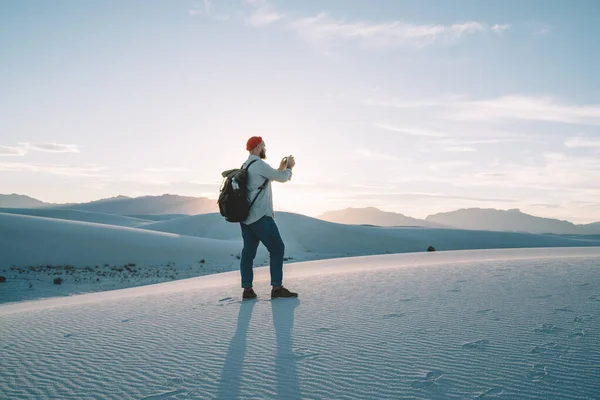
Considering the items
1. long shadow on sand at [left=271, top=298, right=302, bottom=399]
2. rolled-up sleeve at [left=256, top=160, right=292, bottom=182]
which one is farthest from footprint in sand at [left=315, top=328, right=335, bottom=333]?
rolled-up sleeve at [left=256, top=160, right=292, bottom=182]

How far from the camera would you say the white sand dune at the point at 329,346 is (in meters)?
2.56

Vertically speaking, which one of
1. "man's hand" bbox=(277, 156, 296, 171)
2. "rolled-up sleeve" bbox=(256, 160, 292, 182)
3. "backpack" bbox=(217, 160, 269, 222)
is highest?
"man's hand" bbox=(277, 156, 296, 171)

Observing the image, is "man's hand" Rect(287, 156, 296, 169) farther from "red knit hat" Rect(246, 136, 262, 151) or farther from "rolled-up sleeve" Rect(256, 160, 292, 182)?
"red knit hat" Rect(246, 136, 262, 151)

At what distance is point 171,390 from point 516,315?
294 centimetres

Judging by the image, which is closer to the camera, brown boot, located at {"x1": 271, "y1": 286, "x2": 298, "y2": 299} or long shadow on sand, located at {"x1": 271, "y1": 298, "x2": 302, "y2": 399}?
long shadow on sand, located at {"x1": 271, "y1": 298, "x2": 302, "y2": 399}

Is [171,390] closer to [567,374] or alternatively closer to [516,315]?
[567,374]

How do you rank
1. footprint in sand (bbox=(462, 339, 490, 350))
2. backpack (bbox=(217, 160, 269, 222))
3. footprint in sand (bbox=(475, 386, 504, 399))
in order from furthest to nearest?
1. backpack (bbox=(217, 160, 269, 222))
2. footprint in sand (bbox=(462, 339, 490, 350))
3. footprint in sand (bbox=(475, 386, 504, 399))

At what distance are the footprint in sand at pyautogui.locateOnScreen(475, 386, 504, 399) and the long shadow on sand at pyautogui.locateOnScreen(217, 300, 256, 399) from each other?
4.42ft

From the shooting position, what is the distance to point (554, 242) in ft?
126

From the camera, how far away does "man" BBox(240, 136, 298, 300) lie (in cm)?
512

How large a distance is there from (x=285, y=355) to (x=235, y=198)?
7.43ft

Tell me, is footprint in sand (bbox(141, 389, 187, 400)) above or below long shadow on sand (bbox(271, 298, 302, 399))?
below

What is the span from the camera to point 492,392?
2.38 m

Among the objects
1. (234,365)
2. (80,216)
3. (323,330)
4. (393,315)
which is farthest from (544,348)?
(80,216)
